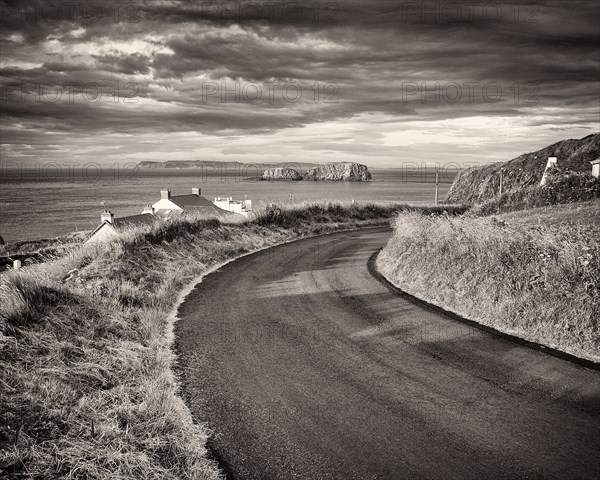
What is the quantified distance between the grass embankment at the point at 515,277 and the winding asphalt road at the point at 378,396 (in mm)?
885

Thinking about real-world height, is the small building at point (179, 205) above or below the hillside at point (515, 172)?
below

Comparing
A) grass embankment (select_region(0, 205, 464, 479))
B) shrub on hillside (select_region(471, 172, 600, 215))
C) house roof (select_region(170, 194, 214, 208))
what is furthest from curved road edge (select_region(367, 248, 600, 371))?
house roof (select_region(170, 194, 214, 208))

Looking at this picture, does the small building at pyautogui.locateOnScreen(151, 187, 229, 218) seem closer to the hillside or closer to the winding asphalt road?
the winding asphalt road

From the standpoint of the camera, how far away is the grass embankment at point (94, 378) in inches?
206

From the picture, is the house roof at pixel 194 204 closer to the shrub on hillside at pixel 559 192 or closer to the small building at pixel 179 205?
the small building at pixel 179 205

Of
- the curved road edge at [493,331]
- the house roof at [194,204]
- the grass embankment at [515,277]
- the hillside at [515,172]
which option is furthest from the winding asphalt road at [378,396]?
the hillside at [515,172]

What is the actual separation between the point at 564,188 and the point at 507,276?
2023 cm

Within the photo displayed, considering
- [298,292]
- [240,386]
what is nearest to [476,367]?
[240,386]

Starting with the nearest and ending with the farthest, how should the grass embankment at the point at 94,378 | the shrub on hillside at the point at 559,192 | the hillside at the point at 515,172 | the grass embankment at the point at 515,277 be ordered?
1. the grass embankment at the point at 94,378
2. the grass embankment at the point at 515,277
3. the shrub on hillside at the point at 559,192
4. the hillside at the point at 515,172

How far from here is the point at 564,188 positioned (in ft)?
89.4

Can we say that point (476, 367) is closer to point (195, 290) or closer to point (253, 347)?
point (253, 347)

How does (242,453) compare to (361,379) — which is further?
(361,379)

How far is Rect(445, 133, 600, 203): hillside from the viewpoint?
92750mm

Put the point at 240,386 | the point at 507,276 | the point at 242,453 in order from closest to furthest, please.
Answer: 1. the point at 242,453
2. the point at 240,386
3. the point at 507,276
